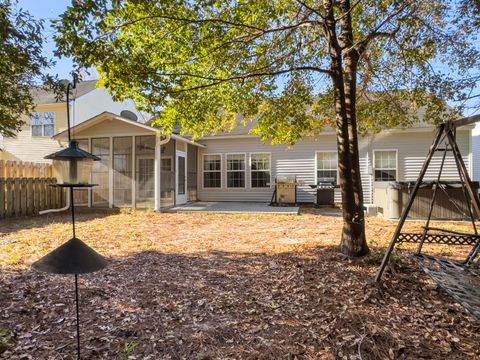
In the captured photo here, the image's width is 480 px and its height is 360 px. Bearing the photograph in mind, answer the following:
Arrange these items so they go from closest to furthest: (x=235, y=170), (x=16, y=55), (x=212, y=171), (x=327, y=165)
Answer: (x=16, y=55) < (x=327, y=165) < (x=235, y=170) < (x=212, y=171)

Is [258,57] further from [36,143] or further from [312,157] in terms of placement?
[36,143]

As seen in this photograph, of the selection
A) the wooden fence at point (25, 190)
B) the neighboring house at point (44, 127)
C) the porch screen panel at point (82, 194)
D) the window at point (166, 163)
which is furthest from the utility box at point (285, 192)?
the neighboring house at point (44, 127)

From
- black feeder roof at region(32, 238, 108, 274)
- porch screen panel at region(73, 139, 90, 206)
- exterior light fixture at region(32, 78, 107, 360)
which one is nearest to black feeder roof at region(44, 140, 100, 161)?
exterior light fixture at region(32, 78, 107, 360)

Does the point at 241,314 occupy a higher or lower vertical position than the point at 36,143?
lower

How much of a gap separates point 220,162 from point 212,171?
0.58 meters

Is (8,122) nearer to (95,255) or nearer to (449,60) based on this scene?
(95,255)

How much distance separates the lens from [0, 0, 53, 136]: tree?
8.86ft

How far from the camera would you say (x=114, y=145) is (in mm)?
11016

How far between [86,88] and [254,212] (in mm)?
12749

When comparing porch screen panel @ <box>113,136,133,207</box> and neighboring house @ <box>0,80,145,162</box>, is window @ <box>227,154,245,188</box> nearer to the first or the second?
porch screen panel @ <box>113,136,133,207</box>

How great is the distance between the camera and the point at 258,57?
5.30 meters

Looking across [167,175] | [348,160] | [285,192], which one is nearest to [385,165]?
[285,192]

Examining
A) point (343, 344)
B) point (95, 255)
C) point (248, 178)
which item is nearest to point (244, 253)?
point (343, 344)

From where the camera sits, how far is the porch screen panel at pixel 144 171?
10.7m
